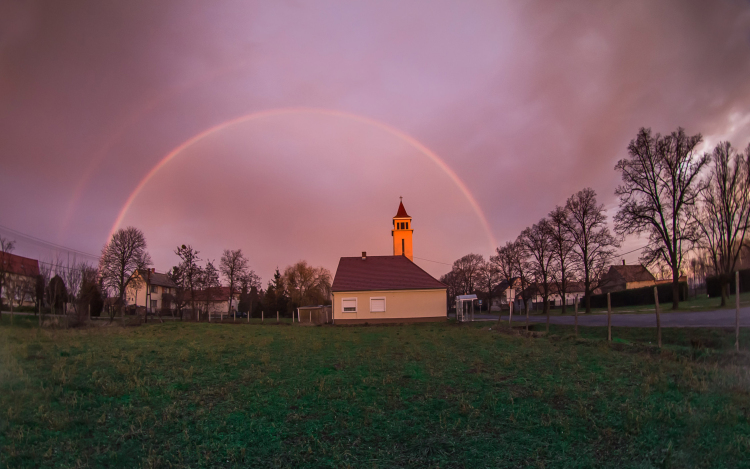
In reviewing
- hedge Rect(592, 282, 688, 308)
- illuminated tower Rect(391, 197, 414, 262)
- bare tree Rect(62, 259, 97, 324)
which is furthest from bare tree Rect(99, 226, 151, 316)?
hedge Rect(592, 282, 688, 308)

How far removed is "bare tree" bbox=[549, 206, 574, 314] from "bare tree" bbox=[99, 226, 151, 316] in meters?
41.7

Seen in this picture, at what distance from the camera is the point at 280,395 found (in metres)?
7.05

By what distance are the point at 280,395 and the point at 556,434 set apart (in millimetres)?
4054

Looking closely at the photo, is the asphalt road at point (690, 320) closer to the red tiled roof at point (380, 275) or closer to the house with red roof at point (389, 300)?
the house with red roof at point (389, 300)

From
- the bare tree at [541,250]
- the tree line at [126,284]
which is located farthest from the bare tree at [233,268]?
the bare tree at [541,250]

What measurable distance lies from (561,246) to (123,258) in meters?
44.0

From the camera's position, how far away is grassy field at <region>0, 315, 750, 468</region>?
4.83 m

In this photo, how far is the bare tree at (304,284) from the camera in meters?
78.1

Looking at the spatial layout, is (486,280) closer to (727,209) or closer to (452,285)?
(452,285)

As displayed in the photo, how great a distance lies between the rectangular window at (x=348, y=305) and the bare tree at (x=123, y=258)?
786 inches

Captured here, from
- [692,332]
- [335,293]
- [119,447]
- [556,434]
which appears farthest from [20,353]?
[335,293]

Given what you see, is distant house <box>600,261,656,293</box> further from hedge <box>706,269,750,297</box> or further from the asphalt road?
the asphalt road

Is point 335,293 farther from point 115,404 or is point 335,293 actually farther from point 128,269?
point 115,404

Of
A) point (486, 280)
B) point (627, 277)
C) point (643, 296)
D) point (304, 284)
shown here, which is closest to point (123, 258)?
point (304, 284)
